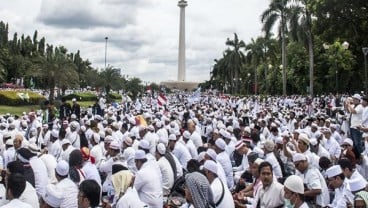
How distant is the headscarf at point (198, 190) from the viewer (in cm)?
562

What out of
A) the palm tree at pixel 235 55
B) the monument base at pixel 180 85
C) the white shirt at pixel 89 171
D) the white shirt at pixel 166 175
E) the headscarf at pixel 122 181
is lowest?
the white shirt at pixel 166 175

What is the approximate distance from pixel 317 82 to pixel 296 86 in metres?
4.18

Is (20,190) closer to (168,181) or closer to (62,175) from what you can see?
(62,175)

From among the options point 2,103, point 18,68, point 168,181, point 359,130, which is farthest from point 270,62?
point 168,181

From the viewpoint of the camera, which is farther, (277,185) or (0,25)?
(0,25)

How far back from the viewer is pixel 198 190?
564 centimetres

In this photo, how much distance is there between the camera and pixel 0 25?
7625 centimetres

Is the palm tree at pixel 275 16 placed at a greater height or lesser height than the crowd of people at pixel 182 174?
greater

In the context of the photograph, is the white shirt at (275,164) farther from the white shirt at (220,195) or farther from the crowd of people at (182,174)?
the white shirt at (220,195)

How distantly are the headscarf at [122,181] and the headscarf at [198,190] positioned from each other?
0.87 meters

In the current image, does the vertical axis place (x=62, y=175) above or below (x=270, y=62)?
below

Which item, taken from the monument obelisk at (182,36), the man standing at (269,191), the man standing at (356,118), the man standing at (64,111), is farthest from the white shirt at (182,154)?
the monument obelisk at (182,36)

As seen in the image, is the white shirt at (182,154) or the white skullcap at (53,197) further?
the white shirt at (182,154)

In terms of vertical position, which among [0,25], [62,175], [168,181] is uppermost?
[0,25]
